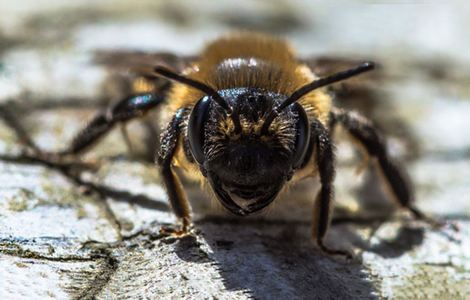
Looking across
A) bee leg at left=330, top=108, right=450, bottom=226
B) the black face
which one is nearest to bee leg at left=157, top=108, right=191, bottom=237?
the black face

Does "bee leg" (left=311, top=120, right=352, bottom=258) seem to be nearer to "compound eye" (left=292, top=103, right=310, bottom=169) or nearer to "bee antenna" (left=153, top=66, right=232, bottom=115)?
"compound eye" (left=292, top=103, right=310, bottom=169)

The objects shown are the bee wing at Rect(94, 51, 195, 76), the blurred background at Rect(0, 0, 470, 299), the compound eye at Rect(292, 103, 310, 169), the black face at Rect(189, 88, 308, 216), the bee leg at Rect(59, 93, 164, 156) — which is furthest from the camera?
the bee wing at Rect(94, 51, 195, 76)

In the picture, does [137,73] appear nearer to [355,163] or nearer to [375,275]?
[355,163]

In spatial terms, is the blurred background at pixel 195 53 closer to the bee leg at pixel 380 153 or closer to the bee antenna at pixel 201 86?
the bee leg at pixel 380 153

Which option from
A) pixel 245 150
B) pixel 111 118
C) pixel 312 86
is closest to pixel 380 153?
pixel 312 86

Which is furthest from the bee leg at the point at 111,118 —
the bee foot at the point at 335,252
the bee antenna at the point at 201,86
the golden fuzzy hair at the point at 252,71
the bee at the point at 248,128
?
the bee foot at the point at 335,252

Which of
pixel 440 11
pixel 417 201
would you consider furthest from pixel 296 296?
pixel 440 11

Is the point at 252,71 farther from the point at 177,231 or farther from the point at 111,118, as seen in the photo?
the point at 111,118

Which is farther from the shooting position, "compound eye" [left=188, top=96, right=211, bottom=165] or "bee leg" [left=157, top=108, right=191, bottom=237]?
"bee leg" [left=157, top=108, right=191, bottom=237]
